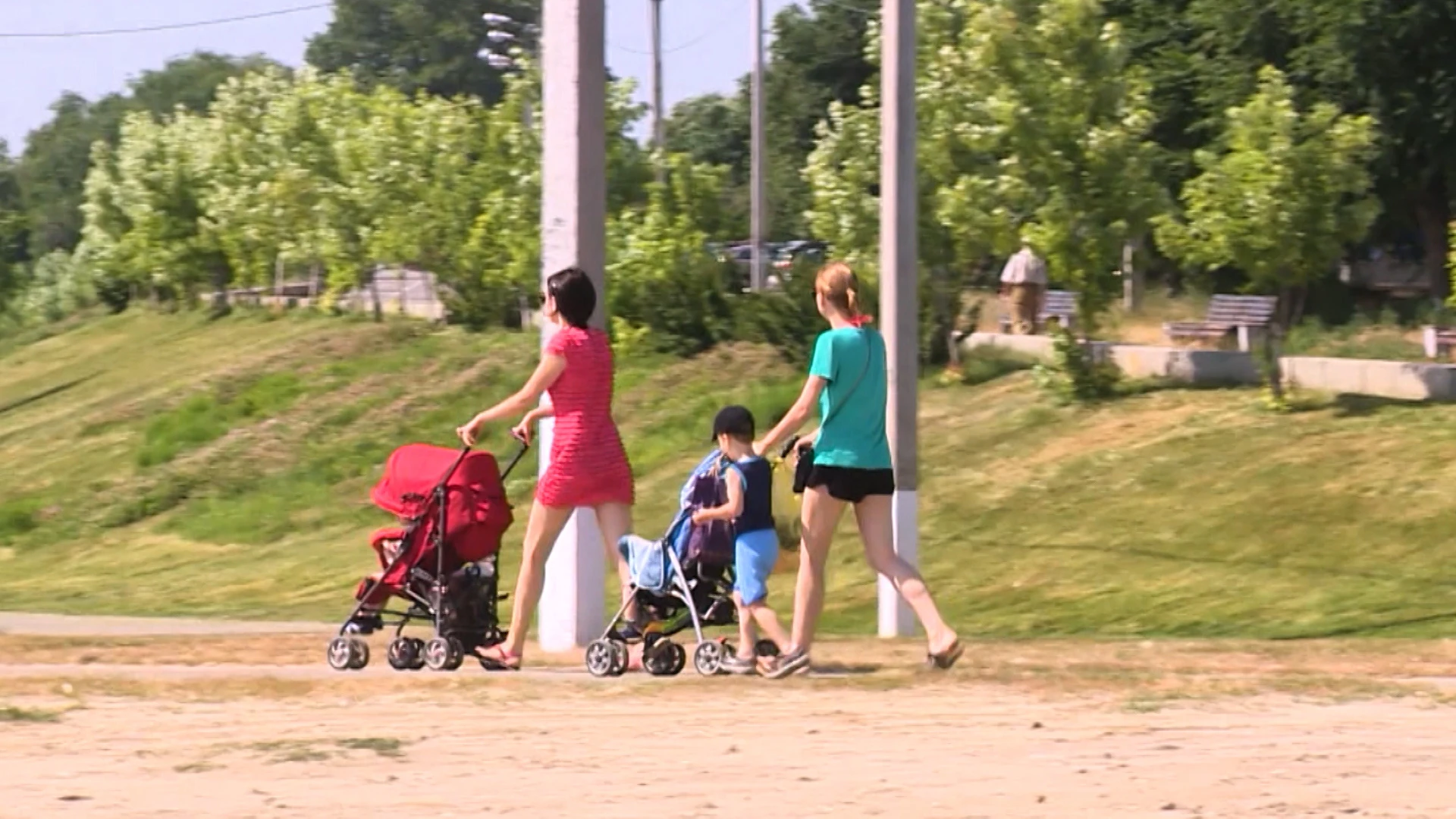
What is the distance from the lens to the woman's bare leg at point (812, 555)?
34.8ft

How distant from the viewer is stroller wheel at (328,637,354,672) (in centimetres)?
1149

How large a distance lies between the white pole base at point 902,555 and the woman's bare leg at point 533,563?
373cm

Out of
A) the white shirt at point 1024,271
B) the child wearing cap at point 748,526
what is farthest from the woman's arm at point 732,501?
the white shirt at point 1024,271

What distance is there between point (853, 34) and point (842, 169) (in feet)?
118

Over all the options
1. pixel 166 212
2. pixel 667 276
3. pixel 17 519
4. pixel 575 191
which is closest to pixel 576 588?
pixel 575 191

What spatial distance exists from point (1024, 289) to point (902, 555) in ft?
63.6

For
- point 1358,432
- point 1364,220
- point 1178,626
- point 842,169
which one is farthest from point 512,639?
point 842,169

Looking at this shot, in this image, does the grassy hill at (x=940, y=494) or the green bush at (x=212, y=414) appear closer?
the grassy hill at (x=940, y=494)

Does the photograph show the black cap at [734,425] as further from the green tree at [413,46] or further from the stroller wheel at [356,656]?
the green tree at [413,46]

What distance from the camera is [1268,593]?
61.7ft

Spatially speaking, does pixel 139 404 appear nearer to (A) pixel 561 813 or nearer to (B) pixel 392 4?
(A) pixel 561 813

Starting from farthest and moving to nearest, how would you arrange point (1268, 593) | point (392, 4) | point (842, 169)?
1. point (392, 4)
2. point (842, 169)
3. point (1268, 593)

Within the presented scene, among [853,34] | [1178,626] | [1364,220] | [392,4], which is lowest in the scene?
[1178,626]

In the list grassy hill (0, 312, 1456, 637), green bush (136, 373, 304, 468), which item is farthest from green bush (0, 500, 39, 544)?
green bush (136, 373, 304, 468)
